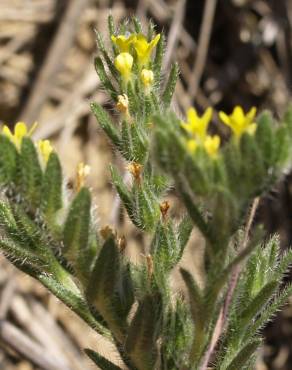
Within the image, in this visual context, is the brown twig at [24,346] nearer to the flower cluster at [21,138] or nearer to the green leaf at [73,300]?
the green leaf at [73,300]

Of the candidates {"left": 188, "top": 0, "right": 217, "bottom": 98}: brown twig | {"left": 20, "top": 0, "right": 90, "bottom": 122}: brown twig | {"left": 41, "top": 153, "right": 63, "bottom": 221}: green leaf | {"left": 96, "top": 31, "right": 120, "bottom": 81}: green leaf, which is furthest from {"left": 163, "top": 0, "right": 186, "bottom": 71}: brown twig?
{"left": 41, "top": 153, "right": 63, "bottom": 221}: green leaf

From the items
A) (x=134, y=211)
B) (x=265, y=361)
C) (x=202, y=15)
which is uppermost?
(x=202, y=15)

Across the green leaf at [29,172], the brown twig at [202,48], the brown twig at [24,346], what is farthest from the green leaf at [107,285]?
the brown twig at [202,48]

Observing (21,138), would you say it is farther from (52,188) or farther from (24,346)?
(24,346)

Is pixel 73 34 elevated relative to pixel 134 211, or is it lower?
elevated

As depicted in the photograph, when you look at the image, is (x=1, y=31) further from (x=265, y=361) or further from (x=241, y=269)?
(x=241, y=269)

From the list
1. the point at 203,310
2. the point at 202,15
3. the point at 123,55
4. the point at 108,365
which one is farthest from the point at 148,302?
the point at 202,15

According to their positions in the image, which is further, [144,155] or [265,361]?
[265,361]

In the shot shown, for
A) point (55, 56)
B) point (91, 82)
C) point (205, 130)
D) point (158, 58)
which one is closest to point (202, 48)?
point (91, 82)
